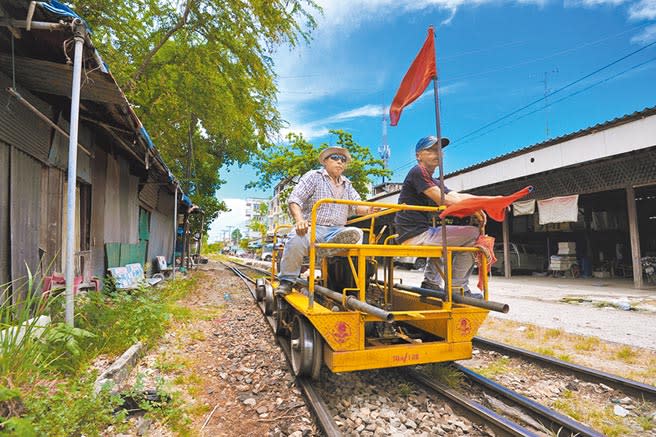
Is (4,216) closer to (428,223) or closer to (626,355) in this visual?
(428,223)

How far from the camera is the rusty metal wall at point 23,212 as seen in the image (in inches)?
164

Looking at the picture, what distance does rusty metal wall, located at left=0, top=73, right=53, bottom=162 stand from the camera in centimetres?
403

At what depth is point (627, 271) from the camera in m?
16.2

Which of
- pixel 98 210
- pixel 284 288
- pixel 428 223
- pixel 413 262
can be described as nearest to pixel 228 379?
pixel 284 288

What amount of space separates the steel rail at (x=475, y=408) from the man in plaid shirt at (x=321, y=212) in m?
1.46

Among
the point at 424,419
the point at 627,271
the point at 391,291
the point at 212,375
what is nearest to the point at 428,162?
the point at 391,291

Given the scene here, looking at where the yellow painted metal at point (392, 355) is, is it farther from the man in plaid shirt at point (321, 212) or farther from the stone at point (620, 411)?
the stone at point (620, 411)

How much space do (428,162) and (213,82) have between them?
8869 mm

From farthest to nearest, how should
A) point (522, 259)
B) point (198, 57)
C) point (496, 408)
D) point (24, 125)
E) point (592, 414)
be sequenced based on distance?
point (522, 259)
point (198, 57)
point (24, 125)
point (496, 408)
point (592, 414)

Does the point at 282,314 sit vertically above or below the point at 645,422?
above

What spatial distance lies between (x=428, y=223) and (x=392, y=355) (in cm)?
152

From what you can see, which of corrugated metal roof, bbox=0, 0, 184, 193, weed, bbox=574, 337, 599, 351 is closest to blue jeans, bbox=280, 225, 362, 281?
corrugated metal roof, bbox=0, 0, 184, 193

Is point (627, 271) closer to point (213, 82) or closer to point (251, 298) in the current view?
point (251, 298)

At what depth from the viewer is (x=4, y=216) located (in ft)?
13.3
